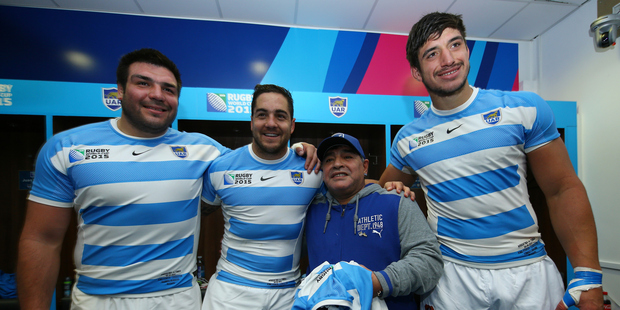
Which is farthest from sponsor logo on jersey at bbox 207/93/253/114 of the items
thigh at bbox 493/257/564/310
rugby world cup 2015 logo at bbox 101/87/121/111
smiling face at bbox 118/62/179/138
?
A: thigh at bbox 493/257/564/310

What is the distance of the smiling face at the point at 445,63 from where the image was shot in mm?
1227

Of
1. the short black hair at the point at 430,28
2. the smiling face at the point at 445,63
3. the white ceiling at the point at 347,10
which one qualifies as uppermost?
the white ceiling at the point at 347,10

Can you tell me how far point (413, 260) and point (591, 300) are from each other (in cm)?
61

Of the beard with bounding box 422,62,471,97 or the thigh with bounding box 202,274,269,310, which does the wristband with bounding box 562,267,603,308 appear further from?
the thigh with bounding box 202,274,269,310

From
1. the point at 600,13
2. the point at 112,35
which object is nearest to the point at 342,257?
the point at 112,35

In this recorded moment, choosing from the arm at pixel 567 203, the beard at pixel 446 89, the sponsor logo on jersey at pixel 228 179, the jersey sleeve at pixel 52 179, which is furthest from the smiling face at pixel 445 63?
the jersey sleeve at pixel 52 179

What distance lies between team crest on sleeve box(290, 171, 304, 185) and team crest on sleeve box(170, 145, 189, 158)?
1.68 ft

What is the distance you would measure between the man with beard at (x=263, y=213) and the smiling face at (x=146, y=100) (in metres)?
0.34

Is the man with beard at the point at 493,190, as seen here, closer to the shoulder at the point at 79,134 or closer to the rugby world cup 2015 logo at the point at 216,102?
the shoulder at the point at 79,134

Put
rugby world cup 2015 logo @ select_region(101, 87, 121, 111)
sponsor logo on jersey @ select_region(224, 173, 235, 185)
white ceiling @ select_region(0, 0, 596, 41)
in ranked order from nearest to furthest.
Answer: sponsor logo on jersey @ select_region(224, 173, 235, 185) → rugby world cup 2015 logo @ select_region(101, 87, 121, 111) → white ceiling @ select_region(0, 0, 596, 41)

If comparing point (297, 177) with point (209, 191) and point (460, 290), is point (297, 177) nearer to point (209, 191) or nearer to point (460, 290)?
point (209, 191)

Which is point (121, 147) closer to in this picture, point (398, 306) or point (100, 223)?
point (100, 223)

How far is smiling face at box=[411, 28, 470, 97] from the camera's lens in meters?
1.23

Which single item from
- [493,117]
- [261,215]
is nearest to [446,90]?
[493,117]
